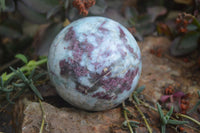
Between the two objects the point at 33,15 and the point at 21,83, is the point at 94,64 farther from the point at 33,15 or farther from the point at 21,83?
the point at 33,15

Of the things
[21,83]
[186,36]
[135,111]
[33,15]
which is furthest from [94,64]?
[186,36]

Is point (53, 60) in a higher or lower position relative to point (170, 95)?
higher

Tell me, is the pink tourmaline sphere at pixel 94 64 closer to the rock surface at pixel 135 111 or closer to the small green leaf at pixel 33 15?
the rock surface at pixel 135 111

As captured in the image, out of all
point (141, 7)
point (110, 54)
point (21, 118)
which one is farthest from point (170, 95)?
point (141, 7)

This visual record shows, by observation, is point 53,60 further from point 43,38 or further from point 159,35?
point 159,35

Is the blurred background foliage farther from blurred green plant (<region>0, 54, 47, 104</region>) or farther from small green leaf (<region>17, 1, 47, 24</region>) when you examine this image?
blurred green plant (<region>0, 54, 47, 104</region>)

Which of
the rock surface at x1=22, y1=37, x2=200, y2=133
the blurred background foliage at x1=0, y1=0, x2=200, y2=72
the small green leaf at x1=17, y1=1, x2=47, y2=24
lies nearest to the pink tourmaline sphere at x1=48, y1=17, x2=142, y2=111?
the rock surface at x1=22, y1=37, x2=200, y2=133

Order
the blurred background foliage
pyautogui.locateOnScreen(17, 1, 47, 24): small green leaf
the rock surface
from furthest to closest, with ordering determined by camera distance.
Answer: pyautogui.locateOnScreen(17, 1, 47, 24): small green leaf
the blurred background foliage
the rock surface
